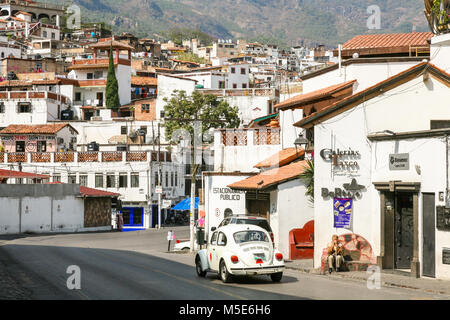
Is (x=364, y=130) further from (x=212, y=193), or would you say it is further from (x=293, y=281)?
(x=212, y=193)

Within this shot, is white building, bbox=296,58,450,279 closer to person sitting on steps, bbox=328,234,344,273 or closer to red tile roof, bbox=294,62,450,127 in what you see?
red tile roof, bbox=294,62,450,127

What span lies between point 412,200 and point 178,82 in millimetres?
70478

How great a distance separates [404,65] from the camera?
31.9 m

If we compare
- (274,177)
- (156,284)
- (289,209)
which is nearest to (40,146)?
(274,177)

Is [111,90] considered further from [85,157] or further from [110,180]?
[110,180]

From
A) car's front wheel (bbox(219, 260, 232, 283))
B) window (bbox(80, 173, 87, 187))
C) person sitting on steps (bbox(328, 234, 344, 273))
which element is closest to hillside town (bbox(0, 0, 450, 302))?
window (bbox(80, 173, 87, 187))

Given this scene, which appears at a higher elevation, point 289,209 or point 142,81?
point 142,81

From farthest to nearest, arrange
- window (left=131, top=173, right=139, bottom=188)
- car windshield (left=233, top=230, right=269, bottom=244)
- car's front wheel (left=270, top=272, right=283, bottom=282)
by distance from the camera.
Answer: window (left=131, top=173, right=139, bottom=188) → car windshield (left=233, top=230, right=269, bottom=244) → car's front wheel (left=270, top=272, right=283, bottom=282)

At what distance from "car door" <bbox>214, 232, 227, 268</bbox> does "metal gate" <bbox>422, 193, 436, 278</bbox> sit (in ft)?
22.7

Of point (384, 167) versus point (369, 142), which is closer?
point (384, 167)

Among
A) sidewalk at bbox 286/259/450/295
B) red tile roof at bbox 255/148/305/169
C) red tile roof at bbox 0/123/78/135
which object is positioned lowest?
Result: sidewalk at bbox 286/259/450/295

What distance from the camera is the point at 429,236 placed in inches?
902

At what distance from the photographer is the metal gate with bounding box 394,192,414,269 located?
24.4 m

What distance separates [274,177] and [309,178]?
9.30 ft
